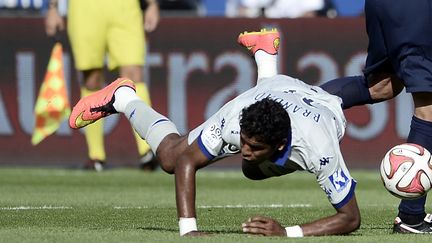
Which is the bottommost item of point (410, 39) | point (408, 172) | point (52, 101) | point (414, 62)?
point (52, 101)

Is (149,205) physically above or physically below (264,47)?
below

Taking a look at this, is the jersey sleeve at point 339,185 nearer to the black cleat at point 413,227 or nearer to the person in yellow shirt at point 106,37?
the black cleat at point 413,227

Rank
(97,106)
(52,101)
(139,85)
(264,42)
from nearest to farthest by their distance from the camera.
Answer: (97,106), (264,42), (139,85), (52,101)

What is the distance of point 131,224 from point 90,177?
194 inches

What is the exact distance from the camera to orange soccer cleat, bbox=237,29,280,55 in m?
8.95

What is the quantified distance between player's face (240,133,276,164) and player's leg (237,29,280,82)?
1.57 m

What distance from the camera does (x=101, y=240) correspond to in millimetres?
7148

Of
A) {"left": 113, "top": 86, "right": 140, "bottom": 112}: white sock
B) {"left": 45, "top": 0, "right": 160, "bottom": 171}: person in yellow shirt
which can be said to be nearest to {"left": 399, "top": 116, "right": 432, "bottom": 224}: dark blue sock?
{"left": 113, "top": 86, "right": 140, "bottom": 112}: white sock

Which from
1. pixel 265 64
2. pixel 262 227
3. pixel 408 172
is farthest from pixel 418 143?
pixel 262 227

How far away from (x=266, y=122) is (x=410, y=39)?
1543mm

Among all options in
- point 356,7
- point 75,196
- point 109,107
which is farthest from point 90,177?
point 356,7

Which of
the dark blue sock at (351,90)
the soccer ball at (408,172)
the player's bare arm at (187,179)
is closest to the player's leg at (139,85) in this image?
the dark blue sock at (351,90)

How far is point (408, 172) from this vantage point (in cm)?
799

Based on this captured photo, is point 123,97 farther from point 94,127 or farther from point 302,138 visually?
point 94,127
